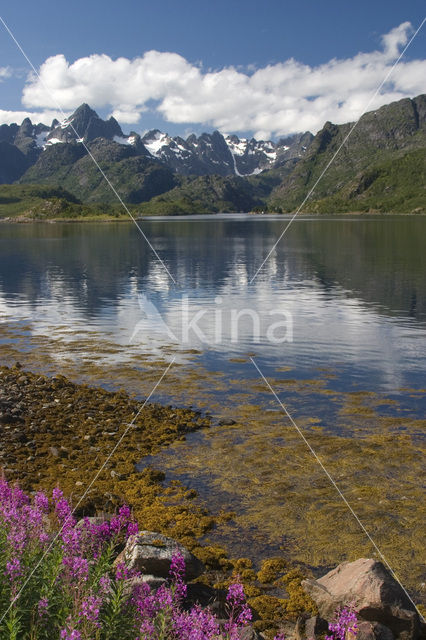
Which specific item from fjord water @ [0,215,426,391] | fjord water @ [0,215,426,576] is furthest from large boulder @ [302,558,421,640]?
fjord water @ [0,215,426,391]

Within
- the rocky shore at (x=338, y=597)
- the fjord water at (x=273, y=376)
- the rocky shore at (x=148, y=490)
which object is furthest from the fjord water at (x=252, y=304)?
the rocky shore at (x=338, y=597)

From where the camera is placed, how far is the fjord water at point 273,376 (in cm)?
1573

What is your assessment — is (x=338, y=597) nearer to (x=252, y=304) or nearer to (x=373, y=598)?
(x=373, y=598)

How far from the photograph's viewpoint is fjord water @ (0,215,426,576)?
15.7m

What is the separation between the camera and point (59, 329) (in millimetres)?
43000

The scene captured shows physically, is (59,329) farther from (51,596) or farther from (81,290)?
(51,596)

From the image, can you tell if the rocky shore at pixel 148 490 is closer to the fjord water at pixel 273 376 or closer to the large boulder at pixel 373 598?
the large boulder at pixel 373 598

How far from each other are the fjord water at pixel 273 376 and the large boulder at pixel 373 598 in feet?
7.02

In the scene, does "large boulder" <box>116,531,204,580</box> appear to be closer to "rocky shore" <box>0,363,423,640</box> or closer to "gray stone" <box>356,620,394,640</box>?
"rocky shore" <box>0,363,423,640</box>

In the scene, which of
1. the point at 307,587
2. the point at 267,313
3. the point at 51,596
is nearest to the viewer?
the point at 51,596

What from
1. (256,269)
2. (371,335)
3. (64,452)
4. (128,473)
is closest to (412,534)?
(128,473)

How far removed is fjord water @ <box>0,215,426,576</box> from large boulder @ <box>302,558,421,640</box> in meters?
2.14

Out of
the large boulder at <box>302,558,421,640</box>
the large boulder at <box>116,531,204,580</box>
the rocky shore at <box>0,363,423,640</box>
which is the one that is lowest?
the rocky shore at <box>0,363,423,640</box>

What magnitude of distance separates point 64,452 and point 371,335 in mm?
27409
